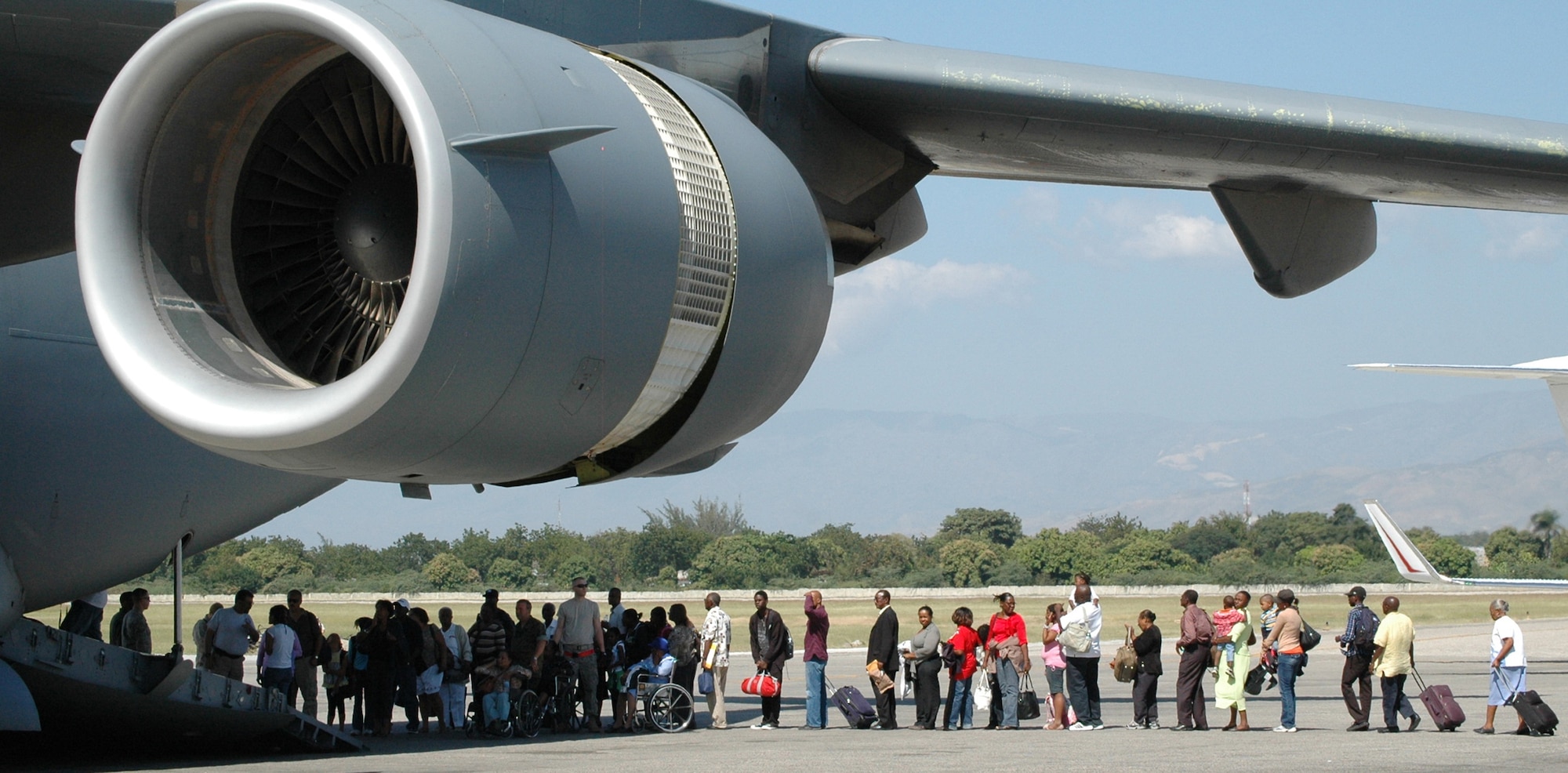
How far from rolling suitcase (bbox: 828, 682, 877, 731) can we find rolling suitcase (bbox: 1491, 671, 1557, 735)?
4755 millimetres

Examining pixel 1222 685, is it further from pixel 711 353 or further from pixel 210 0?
pixel 210 0

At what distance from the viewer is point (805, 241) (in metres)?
5.62

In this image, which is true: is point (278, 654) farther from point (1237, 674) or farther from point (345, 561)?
point (345, 561)

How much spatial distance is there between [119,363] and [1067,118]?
4579mm

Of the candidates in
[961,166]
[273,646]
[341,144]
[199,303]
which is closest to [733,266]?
[341,144]

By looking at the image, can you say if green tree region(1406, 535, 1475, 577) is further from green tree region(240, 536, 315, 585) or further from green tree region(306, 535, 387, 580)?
green tree region(240, 536, 315, 585)

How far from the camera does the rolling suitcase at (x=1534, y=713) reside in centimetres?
1184

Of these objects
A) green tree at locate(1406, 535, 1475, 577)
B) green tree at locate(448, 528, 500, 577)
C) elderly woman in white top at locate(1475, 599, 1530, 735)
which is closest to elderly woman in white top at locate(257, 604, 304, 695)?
elderly woman in white top at locate(1475, 599, 1530, 735)

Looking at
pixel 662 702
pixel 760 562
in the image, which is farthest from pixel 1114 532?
pixel 662 702

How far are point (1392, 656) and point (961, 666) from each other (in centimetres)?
326

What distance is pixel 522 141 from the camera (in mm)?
4547

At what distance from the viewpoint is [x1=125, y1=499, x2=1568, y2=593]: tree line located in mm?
60875

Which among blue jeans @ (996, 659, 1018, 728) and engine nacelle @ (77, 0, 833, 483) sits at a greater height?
engine nacelle @ (77, 0, 833, 483)

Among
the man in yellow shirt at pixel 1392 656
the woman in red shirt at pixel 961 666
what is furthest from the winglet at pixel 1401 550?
the woman in red shirt at pixel 961 666
